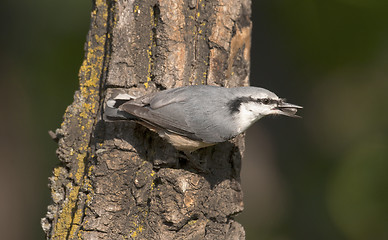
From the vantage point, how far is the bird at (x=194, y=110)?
2.85 m

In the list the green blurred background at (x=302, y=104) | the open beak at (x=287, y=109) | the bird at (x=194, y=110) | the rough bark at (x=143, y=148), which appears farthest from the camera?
the green blurred background at (x=302, y=104)

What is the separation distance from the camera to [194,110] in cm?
292

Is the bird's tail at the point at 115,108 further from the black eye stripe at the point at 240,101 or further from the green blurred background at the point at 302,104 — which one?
the green blurred background at the point at 302,104

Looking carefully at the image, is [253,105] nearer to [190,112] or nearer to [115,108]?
[190,112]

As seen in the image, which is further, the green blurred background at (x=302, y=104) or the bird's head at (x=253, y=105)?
the green blurred background at (x=302, y=104)

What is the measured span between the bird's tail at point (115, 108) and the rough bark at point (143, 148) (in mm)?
58

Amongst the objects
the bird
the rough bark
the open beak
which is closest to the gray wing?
the bird

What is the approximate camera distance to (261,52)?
5.55 metres

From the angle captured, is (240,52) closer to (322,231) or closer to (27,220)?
(322,231)

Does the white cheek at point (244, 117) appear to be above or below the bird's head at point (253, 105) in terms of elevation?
below

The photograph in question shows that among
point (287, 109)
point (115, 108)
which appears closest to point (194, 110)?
point (115, 108)

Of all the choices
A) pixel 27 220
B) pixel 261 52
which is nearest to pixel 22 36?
pixel 27 220

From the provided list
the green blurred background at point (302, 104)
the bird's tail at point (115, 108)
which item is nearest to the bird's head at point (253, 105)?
the bird's tail at point (115, 108)

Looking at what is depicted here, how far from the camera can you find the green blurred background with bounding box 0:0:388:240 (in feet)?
17.2
